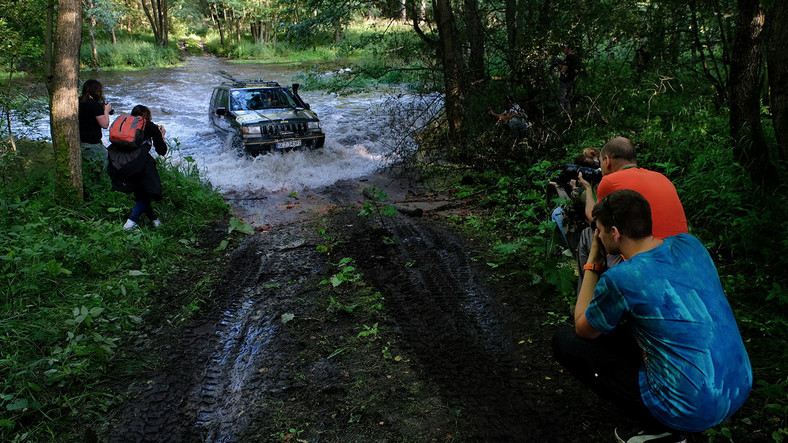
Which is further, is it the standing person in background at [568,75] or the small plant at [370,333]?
the standing person in background at [568,75]

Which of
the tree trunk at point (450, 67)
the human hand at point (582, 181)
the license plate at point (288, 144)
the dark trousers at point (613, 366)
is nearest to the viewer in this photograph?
the dark trousers at point (613, 366)

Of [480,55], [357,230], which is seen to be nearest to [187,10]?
[480,55]

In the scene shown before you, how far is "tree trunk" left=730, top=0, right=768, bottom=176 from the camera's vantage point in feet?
16.5

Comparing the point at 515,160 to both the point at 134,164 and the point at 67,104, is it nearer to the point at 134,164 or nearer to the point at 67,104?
the point at 134,164

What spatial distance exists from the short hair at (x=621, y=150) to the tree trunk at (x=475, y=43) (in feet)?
19.4

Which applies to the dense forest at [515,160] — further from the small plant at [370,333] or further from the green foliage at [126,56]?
the green foliage at [126,56]

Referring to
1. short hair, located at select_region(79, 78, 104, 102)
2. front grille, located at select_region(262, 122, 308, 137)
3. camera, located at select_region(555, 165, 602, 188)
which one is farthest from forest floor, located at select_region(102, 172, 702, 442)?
front grille, located at select_region(262, 122, 308, 137)

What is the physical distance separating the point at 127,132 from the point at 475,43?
7.15m

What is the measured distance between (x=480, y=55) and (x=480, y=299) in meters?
6.89

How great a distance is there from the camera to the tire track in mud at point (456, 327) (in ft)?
9.81

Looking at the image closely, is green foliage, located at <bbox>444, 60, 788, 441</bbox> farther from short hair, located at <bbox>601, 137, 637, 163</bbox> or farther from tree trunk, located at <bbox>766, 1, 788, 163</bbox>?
short hair, located at <bbox>601, 137, 637, 163</bbox>

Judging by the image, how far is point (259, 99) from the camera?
11.2 metres

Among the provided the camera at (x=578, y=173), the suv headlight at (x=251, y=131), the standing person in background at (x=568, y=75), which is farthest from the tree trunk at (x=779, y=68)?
the suv headlight at (x=251, y=131)

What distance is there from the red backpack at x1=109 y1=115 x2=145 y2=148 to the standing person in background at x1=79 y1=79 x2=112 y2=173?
795 millimetres
